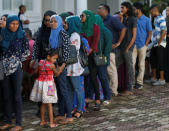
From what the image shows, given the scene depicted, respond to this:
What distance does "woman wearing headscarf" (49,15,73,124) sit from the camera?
5418 mm

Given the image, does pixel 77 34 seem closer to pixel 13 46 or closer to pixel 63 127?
pixel 13 46

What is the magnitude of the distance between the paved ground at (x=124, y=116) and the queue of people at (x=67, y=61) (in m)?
0.19

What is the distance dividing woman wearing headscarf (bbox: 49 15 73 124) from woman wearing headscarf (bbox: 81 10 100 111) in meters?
0.85

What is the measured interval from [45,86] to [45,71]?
0.73 ft

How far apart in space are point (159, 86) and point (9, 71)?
4.50 m

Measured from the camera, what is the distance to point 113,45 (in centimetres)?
737

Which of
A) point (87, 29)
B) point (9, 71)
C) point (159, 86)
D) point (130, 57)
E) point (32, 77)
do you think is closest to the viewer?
point (9, 71)

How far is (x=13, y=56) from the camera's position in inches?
205

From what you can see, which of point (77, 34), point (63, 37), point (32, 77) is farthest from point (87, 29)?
point (32, 77)

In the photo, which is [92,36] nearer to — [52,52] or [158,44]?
[52,52]

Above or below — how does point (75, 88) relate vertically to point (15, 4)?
below

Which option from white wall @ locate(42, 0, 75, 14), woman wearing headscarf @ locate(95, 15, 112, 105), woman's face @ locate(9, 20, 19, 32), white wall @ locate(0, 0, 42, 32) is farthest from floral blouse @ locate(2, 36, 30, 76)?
white wall @ locate(42, 0, 75, 14)

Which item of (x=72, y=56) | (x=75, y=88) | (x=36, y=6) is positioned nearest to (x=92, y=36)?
(x=72, y=56)

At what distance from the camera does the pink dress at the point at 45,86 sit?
5.34m
